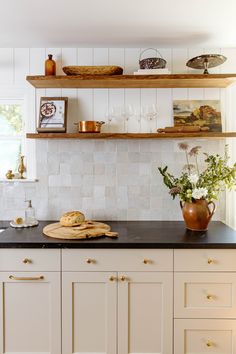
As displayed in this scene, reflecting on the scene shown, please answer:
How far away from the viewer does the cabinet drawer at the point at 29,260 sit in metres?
1.91

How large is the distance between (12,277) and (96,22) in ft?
5.81

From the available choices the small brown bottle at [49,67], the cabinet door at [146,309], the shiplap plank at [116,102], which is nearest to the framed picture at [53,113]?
the small brown bottle at [49,67]

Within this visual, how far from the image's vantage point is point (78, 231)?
6.73 ft

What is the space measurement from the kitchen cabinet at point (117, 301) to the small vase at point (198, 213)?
40cm

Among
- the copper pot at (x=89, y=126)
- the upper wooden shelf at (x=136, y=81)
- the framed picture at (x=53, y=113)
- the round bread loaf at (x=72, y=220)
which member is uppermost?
the upper wooden shelf at (x=136, y=81)

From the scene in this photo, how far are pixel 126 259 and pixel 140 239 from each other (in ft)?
0.52

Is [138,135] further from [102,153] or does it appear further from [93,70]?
[93,70]

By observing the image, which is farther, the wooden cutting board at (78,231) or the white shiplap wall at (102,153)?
the white shiplap wall at (102,153)

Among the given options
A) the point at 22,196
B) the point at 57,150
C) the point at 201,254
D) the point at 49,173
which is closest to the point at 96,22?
the point at 57,150

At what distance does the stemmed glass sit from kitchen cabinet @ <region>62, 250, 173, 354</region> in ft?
3.62

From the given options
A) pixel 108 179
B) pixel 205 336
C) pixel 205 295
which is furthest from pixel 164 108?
pixel 205 336

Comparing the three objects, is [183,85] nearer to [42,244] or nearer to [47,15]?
[47,15]

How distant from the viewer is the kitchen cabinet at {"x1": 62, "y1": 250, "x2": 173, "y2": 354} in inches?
74.9

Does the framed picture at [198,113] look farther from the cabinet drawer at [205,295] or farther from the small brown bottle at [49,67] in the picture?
the cabinet drawer at [205,295]
